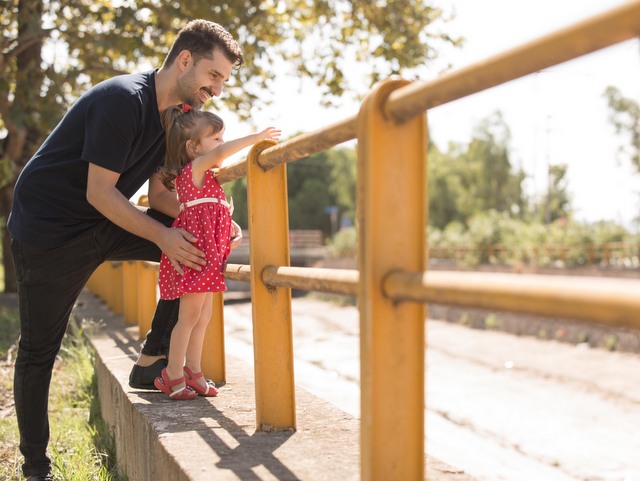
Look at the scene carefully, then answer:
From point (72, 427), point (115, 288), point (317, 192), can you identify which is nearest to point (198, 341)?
point (72, 427)

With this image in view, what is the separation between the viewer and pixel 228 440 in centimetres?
248

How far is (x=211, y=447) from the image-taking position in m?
2.40

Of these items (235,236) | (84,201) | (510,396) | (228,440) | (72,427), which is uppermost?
(84,201)

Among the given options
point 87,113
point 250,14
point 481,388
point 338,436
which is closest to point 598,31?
point 338,436

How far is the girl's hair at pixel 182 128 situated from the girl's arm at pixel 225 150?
0.35 ft

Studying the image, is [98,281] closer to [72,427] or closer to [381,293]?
[72,427]

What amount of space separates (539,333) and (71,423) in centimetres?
2105

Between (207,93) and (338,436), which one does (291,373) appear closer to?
(338,436)

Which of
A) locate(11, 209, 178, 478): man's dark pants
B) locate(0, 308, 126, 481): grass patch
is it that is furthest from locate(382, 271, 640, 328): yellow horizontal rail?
locate(0, 308, 126, 481): grass patch

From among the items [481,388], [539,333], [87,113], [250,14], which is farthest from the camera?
[539,333]

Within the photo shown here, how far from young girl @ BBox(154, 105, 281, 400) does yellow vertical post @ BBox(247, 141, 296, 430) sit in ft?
1.07

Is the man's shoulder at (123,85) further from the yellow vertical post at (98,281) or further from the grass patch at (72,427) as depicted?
the yellow vertical post at (98,281)

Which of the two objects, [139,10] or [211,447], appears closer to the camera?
[211,447]

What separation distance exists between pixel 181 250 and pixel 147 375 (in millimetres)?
661
